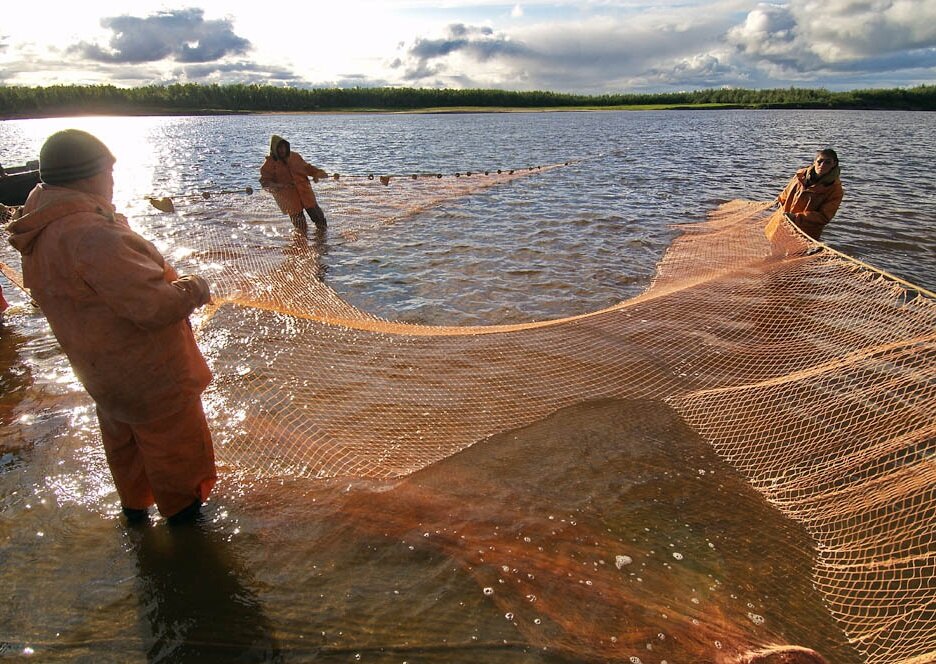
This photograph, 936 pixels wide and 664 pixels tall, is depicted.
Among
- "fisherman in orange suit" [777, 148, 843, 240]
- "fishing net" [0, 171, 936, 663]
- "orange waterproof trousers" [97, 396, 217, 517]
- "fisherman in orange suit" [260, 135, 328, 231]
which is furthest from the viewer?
"fisherman in orange suit" [260, 135, 328, 231]

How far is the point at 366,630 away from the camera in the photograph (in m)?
2.66

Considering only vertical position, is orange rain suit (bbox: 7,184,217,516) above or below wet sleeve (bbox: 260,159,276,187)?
below

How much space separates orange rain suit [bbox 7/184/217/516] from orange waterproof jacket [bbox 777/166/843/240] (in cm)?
865

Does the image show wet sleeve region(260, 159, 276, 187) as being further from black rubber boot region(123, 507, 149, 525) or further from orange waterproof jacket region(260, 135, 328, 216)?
black rubber boot region(123, 507, 149, 525)

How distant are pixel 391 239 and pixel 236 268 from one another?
11.8ft

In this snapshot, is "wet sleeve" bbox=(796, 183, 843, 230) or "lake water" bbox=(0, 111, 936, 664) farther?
"wet sleeve" bbox=(796, 183, 843, 230)

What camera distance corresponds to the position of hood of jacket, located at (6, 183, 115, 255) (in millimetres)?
2314

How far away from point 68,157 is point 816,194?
9.14m

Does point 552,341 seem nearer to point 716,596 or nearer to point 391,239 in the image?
point 716,596

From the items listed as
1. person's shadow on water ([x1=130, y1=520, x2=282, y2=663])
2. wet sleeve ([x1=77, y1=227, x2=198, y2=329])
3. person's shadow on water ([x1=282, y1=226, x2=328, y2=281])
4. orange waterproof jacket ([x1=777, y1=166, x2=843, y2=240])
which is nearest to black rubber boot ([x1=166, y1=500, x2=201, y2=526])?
person's shadow on water ([x1=130, y1=520, x2=282, y2=663])

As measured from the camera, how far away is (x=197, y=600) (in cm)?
280

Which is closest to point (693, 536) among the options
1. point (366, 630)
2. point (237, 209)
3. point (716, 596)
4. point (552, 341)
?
point (716, 596)

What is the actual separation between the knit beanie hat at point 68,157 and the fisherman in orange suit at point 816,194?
28.6ft

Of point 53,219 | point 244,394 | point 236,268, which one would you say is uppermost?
point 53,219
